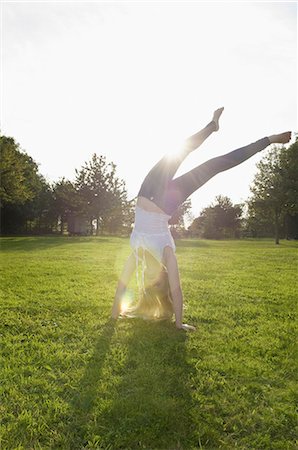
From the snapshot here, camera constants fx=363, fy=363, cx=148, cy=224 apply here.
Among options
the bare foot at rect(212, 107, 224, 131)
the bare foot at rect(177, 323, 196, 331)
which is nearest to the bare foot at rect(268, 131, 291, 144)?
the bare foot at rect(212, 107, 224, 131)

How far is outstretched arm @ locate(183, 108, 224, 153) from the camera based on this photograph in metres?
5.02

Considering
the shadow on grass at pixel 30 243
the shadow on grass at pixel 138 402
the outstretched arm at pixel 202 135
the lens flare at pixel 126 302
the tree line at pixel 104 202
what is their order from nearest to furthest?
the shadow on grass at pixel 138 402
the outstretched arm at pixel 202 135
the lens flare at pixel 126 302
the shadow on grass at pixel 30 243
the tree line at pixel 104 202

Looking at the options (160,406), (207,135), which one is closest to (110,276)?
(207,135)

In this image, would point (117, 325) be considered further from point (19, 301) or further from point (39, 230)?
point (39, 230)

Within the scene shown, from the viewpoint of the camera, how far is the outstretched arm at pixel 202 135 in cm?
502

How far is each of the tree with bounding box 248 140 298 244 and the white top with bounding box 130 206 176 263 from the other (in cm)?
3276

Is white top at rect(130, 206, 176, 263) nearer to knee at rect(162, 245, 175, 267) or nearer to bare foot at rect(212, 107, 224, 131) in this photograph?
knee at rect(162, 245, 175, 267)

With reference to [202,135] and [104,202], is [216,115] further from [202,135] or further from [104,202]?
[104,202]

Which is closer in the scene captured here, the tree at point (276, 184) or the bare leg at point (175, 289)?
the bare leg at point (175, 289)

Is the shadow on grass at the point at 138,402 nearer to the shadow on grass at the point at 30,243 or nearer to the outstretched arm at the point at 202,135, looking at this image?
the outstretched arm at the point at 202,135

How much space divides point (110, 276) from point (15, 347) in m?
5.97

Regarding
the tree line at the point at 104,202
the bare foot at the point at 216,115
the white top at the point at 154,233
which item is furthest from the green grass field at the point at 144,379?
the tree line at the point at 104,202

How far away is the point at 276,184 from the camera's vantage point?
3772 centimetres

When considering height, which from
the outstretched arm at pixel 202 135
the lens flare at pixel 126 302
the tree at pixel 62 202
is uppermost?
the tree at pixel 62 202
